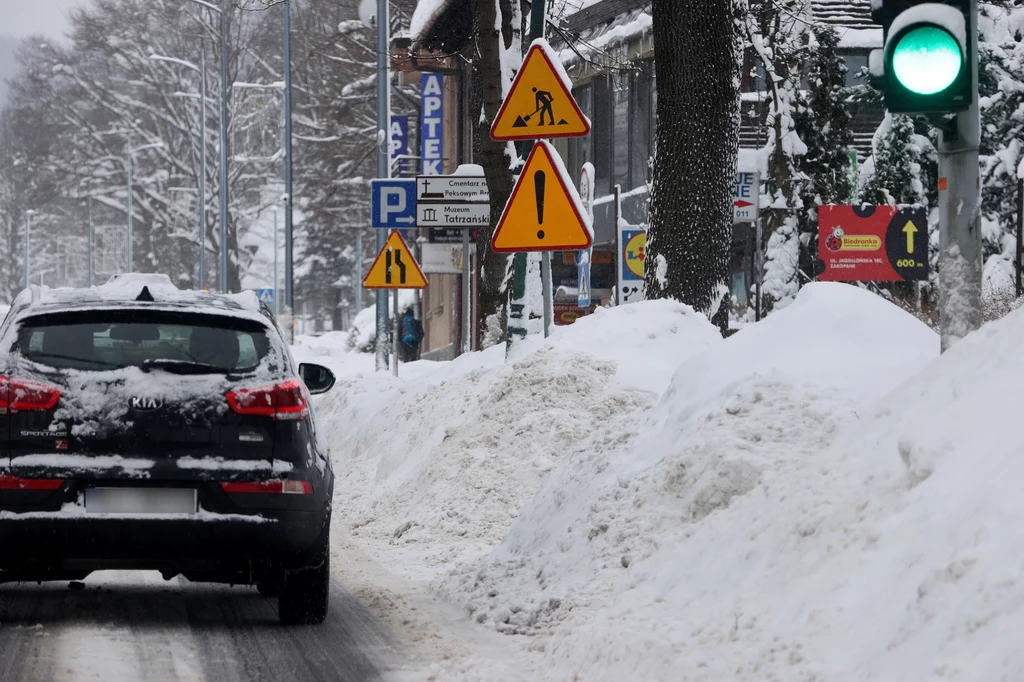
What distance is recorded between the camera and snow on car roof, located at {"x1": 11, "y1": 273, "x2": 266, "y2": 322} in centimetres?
779

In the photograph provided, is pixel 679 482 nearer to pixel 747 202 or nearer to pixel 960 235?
pixel 960 235

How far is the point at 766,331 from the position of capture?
9336 millimetres

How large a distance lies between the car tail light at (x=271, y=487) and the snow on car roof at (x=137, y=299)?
0.80 m

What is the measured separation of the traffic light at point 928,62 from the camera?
6.80m

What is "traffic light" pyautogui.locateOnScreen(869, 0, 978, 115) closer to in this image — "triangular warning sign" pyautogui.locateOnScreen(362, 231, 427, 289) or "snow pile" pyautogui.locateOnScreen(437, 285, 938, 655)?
"snow pile" pyautogui.locateOnScreen(437, 285, 938, 655)

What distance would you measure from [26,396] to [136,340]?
1.88 ft

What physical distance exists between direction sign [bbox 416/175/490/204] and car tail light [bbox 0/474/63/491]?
533 inches

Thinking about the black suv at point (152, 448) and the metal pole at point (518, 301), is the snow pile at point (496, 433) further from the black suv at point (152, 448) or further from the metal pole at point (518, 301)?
the black suv at point (152, 448)

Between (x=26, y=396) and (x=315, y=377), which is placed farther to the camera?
(x=315, y=377)

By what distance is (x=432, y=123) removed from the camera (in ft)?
151

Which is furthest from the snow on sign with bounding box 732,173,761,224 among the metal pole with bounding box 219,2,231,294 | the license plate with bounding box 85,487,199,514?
the metal pole with bounding box 219,2,231,294

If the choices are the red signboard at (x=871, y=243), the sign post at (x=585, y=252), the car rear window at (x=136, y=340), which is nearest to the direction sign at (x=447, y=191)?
the sign post at (x=585, y=252)

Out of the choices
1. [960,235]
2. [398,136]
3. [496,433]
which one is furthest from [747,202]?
[398,136]

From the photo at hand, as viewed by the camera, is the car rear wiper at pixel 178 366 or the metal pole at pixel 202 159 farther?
the metal pole at pixel 202 159
